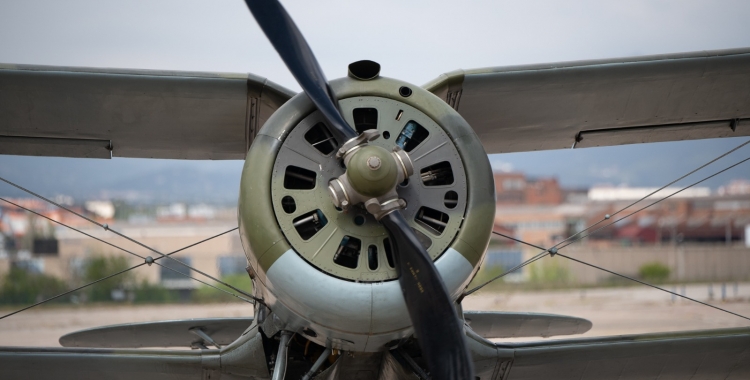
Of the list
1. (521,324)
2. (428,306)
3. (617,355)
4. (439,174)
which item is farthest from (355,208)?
(521,324)

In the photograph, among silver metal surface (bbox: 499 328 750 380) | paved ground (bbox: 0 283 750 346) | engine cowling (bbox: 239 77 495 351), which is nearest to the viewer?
engine cowling (bbox: 239 77 495 351)

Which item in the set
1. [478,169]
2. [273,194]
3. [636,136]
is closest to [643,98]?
[636,136]

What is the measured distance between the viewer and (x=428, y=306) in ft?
14.8

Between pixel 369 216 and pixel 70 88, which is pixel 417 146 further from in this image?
pixel 70 88

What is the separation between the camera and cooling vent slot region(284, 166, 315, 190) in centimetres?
477

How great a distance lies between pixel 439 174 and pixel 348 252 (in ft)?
2.37

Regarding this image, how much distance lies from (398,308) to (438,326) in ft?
0.81

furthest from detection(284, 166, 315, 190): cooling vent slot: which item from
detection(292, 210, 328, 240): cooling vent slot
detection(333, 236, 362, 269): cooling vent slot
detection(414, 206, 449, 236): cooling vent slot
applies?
detection(414, 206, 449, 236): cooling vent slot

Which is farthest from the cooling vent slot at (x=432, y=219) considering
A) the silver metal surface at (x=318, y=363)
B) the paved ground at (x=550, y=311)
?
the paved ground at (x=550, y=311)

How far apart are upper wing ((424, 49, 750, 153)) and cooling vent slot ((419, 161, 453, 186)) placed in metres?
0.98

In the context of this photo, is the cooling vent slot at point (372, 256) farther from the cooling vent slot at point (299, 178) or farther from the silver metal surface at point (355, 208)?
the cooling vent slot at point (299, 178)

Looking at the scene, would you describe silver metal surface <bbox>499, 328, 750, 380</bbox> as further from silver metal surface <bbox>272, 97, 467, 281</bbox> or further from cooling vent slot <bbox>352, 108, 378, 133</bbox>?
cooling vent slot <bbox>352, 108, 378, 133</bbox>

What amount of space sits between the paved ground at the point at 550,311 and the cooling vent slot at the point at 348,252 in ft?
55.8

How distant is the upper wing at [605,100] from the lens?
598 centimetres
